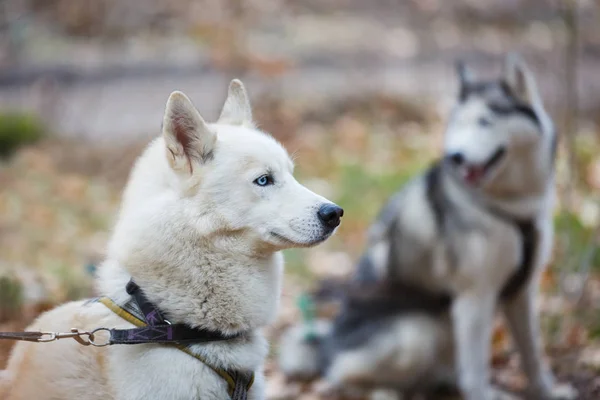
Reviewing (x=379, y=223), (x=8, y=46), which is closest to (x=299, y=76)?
(x=8, y=46)

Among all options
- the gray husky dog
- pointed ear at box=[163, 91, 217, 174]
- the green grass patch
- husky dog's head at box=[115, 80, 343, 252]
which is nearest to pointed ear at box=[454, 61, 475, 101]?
the gray husky dog

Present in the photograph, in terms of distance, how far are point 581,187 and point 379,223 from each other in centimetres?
340

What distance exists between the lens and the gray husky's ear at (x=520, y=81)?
3.93 m

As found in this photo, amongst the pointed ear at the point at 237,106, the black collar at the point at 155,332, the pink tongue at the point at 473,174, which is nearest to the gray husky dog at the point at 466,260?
the pink tongue at the point at 473,174

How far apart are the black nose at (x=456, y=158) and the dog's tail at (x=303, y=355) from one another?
4.74 feet

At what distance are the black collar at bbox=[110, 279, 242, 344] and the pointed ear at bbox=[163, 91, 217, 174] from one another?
1.44 feet

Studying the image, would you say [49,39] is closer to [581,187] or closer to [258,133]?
[581,187]

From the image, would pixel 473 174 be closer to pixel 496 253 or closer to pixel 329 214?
pixel 496 253

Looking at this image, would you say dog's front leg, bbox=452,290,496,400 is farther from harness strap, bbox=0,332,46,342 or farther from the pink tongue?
harness strap, bbox=0,332,46,342

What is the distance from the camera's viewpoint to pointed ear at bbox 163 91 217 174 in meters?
2.20

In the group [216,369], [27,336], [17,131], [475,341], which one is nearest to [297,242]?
[216,369]

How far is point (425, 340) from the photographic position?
4.05 m

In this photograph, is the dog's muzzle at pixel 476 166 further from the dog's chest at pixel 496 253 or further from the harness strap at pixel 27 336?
the harness strap at pixel 27 336

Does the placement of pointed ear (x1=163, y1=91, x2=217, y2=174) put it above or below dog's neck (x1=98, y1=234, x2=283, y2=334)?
above
